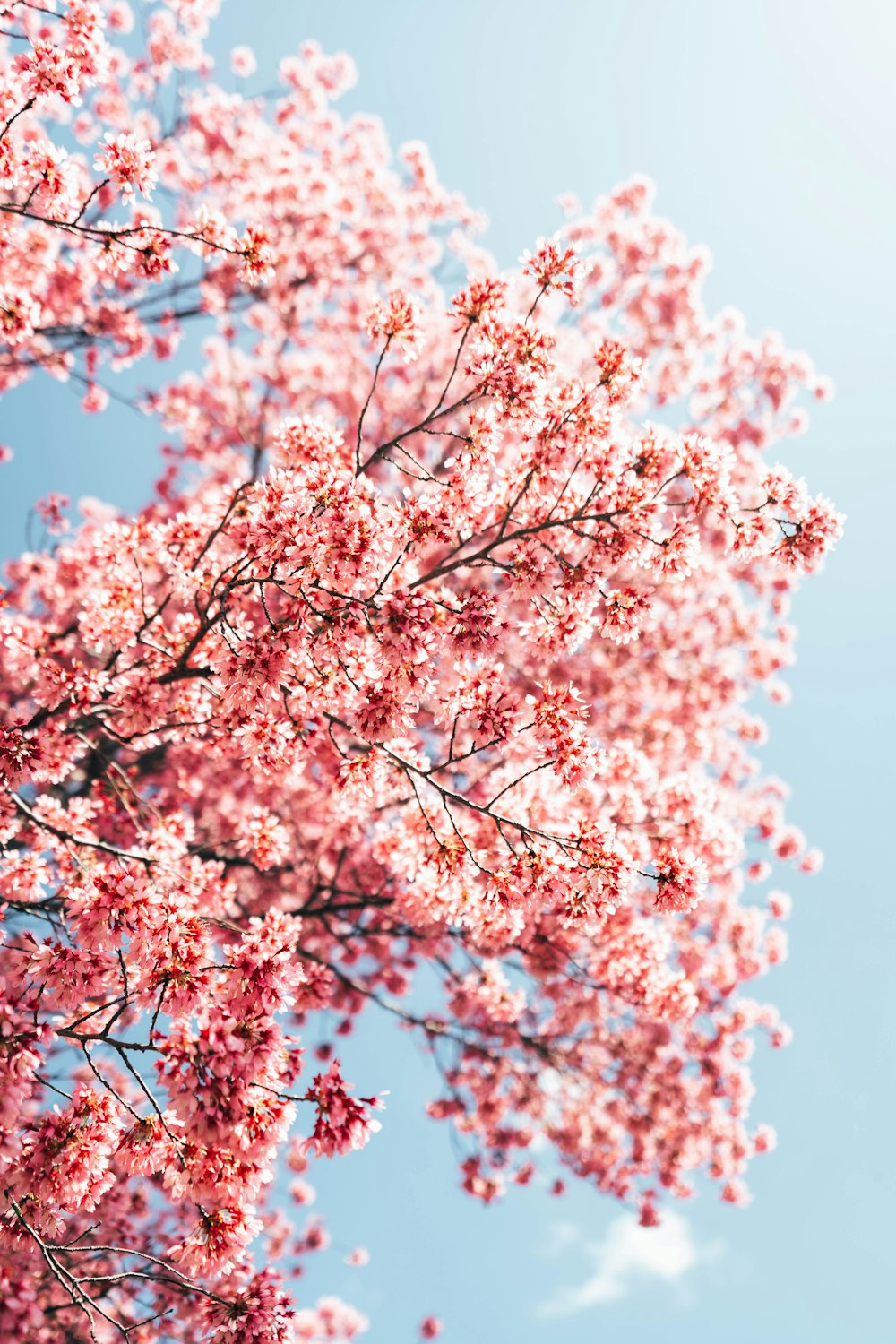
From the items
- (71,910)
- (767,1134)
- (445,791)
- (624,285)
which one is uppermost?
(624,285)

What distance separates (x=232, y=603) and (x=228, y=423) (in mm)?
12621

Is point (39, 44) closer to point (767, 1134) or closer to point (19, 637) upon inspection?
point (19, 637)

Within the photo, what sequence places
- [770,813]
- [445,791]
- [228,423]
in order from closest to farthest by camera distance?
[445,791], [770,813], [228,423]

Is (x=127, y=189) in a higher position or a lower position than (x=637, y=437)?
lower

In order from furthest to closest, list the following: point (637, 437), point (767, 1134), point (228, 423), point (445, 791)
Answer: point (228, 423) → point (767, 1134) → point (637, 437) → point (445, 791)

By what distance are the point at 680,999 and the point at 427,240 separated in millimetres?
14969

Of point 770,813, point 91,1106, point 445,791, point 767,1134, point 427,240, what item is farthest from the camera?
point 427,240

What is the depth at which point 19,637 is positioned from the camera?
524 centimetres

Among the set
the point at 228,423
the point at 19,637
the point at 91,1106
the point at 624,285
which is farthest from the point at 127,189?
the point at 624,285

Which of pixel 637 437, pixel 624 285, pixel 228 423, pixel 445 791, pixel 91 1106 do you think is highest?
pixel 624 285

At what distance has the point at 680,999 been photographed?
662 centimetres

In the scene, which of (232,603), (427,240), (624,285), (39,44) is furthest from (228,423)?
(232,603)

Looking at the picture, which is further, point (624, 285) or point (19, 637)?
point (624, 285)

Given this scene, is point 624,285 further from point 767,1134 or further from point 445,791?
point 767,1134
